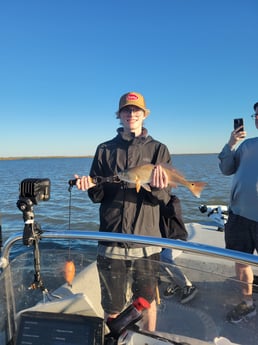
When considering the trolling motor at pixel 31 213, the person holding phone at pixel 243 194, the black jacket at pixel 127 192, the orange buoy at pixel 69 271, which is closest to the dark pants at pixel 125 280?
the orange buoy at pixel 69 271

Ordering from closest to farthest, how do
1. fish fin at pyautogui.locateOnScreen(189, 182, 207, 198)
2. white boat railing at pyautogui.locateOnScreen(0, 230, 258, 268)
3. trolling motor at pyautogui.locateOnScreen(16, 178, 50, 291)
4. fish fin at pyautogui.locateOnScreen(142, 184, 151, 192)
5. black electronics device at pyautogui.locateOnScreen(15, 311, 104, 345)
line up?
black electronics device at pyautogui.locateOnScreen(15, 311, 104, 345), white boat railing at pyautogui.locateOnScreen(0, 230, 258, 268), trolling motor at pyautogui.locateOnScreen(16, 178, 50, 291), fish fin at pyautogui.locateOnScreen(142, 184, 151, 192), fish fin at pyautogui.locateOnScreen(189, 182, 207, 198)

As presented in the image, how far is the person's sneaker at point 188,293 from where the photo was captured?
1.80 m

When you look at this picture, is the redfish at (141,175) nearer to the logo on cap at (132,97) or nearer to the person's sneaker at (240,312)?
the logo on cap at (132,97)

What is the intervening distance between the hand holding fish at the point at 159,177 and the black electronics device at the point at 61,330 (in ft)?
4.08

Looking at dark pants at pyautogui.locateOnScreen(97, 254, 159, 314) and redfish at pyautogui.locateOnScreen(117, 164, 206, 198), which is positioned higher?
redfish at pyautogui.locateOnScreen(117, 164, 206, 198)

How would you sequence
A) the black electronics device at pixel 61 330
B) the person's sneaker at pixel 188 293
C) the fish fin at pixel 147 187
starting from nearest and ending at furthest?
the black electronics device at pixel 61 330 → the person's sneaker at pixel 188 293 → the fish fin at pixel 147 187

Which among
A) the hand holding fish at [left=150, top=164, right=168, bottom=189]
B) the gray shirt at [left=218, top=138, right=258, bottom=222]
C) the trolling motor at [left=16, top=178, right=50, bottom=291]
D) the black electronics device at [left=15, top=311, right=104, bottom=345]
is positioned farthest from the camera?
the gray shirt at [left=218, top=138, right=258, bottom=222]

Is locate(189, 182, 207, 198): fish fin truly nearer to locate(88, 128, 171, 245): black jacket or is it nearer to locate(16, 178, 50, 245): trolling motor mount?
locate(88, 128, 171, 245): black jacket

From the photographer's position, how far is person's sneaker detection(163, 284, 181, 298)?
1844 millimetres

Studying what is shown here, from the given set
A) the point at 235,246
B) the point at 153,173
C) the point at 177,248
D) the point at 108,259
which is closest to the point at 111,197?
the point at 153,173

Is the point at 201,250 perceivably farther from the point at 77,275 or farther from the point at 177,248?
the point at 77,275

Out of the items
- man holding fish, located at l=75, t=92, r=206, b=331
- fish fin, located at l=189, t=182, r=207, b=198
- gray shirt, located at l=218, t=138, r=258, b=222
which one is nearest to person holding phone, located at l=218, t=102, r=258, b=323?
gray shirt, located at l=218, t=138, r=258, b=222

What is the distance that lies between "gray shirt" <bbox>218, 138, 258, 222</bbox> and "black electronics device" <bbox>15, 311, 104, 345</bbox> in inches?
84.5

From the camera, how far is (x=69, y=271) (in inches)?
79.2
